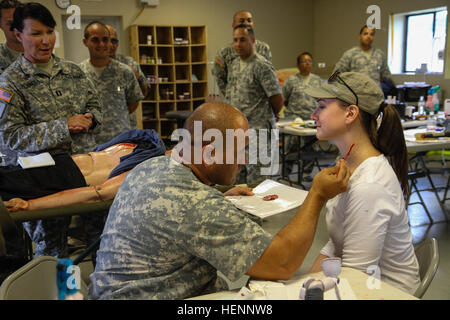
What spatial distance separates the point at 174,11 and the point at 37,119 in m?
6.53

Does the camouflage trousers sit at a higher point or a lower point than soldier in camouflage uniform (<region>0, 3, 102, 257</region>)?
lower

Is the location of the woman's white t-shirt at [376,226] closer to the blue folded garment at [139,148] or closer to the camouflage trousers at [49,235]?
the blue folded garment at [139,148]

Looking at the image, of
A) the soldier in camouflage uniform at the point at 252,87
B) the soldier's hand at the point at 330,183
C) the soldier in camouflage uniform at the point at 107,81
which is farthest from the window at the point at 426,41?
the soldier's hand at the point at 330,183

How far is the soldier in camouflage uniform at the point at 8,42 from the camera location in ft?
10.2

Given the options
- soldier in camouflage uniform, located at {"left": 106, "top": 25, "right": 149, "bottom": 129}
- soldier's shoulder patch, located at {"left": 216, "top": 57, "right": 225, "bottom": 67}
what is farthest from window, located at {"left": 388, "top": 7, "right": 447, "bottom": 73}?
soldier in camouflage uniform, located at {"left": 106, "top": 25, "right": 149, "bottom": 129}

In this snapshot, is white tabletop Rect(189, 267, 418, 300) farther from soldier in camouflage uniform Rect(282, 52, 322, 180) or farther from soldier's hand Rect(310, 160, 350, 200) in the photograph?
soldier in camouflage uniform Rect(282, 52, 322, 180)

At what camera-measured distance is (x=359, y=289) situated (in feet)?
3.90

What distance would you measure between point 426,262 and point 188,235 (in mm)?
852

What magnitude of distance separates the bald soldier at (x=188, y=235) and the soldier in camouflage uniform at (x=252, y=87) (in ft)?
9.65

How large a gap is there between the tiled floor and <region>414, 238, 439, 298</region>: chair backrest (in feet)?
3.97

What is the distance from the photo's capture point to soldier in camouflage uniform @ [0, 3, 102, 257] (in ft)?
8.20

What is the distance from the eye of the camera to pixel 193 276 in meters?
1.28

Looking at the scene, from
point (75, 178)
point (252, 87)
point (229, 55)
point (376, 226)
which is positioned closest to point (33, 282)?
point (376, 226)

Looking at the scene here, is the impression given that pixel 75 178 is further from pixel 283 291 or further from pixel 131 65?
pixel 131 65
